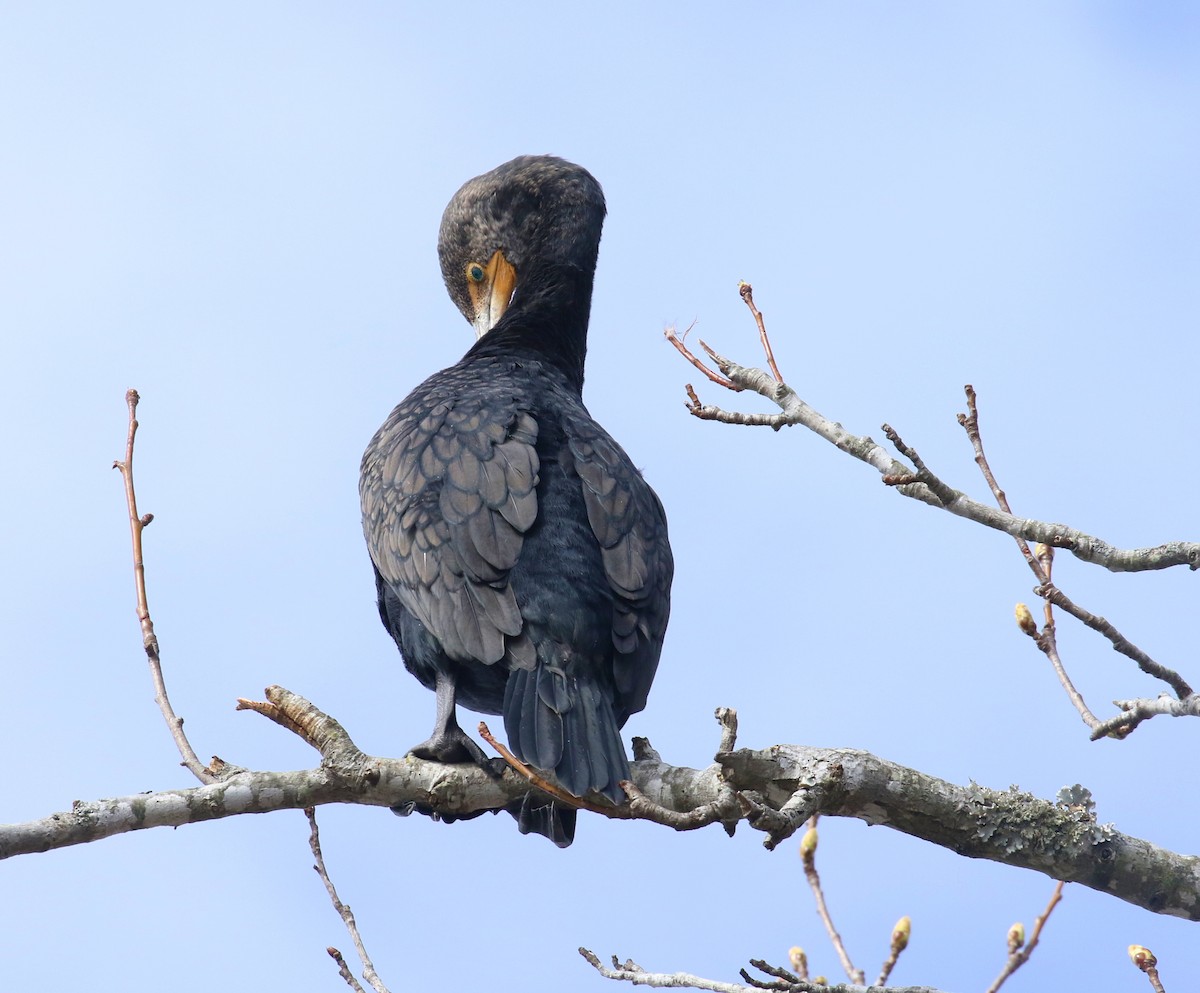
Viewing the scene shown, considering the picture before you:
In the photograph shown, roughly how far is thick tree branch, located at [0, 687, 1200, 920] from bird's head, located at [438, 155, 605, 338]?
8.87ft

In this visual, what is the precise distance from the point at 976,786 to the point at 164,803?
1.98 m

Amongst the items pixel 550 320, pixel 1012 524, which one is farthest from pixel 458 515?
pixel 550 320

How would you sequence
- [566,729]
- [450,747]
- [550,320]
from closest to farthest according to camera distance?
[566,729]
[450,747]
[550,320]

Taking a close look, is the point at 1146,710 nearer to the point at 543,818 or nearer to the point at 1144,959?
the point at 1144,959

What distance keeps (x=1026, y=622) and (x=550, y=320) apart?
2.46m

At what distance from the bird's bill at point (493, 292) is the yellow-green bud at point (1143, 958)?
3.58 m

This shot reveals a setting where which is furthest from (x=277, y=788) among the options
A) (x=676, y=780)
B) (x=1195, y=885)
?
(x=1195, y=885)

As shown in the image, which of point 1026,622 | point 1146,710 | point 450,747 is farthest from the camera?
point 1026,622

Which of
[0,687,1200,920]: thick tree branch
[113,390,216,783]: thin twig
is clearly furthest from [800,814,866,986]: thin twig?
[113,390,216,783]: thin twig

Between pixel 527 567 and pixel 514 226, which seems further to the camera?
pixel 514 226

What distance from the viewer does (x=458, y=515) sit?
4004 millimetres

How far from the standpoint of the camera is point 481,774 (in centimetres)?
361

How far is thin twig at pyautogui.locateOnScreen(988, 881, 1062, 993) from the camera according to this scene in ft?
12.6

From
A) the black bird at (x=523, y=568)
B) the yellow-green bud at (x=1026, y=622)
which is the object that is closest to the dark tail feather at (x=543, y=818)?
the black bird at (x=523, y=568)
